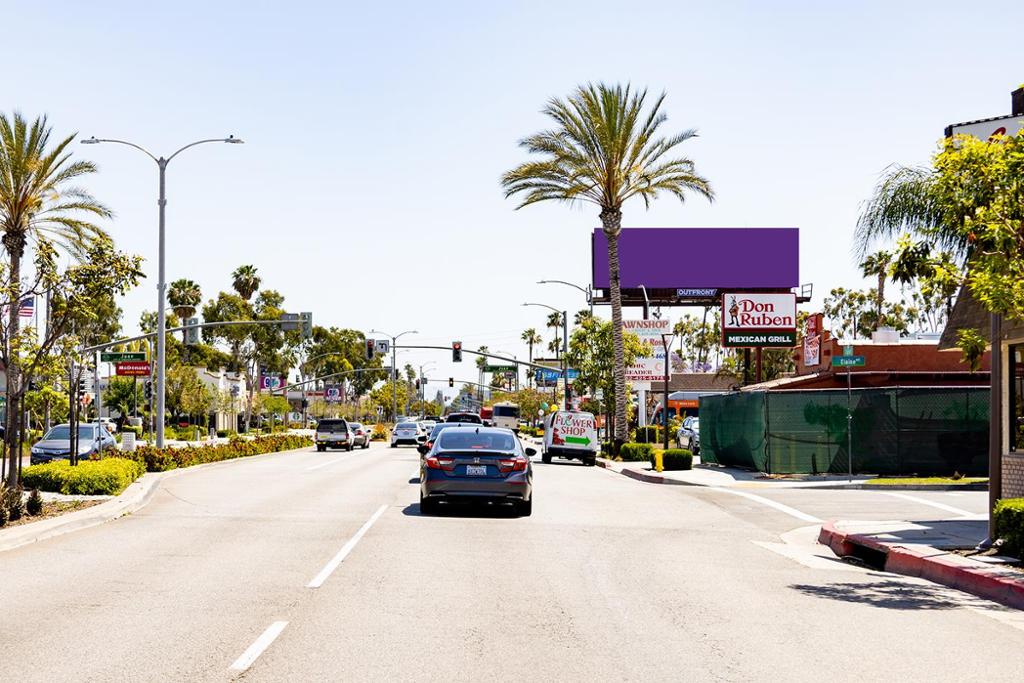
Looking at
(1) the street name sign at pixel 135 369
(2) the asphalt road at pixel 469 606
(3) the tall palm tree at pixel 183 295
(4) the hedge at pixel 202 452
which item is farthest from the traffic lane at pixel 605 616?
(3) the tall palm tree at pixel 183 295

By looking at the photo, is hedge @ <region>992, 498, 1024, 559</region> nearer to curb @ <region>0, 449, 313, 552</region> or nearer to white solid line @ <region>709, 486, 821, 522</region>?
white solid line @ <region>709, 486, 821, 522</region>

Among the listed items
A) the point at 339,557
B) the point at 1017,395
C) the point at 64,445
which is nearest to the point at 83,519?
the point at 339,557

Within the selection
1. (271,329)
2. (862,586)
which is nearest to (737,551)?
(862,586)

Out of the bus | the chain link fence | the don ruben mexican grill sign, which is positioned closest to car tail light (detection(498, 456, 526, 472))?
the chain link fence

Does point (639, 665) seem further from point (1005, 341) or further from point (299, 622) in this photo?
point (1005, 341)

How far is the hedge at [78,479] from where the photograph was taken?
21.6m

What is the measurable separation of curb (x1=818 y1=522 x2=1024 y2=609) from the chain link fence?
12.6 m

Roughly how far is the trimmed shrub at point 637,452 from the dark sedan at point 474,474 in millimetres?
22536

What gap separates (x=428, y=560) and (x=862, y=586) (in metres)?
4.93

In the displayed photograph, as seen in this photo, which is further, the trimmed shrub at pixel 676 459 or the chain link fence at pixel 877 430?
the trimmed shrub at pixel 676 459

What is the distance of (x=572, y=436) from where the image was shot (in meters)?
44.3

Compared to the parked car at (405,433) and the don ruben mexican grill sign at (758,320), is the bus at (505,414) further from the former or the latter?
the don ruben mexican grill sign at (758,320)

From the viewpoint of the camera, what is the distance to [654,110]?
4225cm

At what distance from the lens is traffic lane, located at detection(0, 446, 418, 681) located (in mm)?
7621
